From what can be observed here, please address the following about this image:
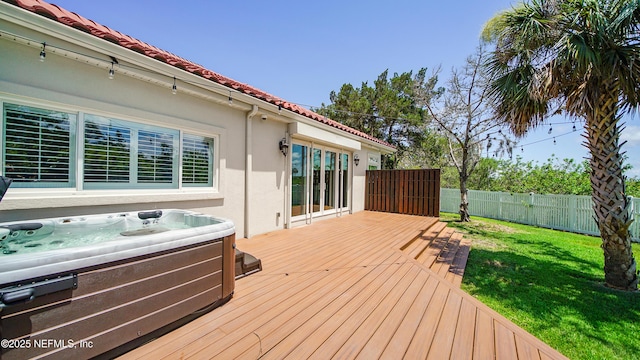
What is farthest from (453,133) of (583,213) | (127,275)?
(127,275)

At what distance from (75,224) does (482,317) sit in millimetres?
5367

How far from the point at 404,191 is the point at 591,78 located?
6467mm

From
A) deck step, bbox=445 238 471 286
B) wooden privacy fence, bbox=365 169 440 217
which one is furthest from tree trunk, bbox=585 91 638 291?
wooden privacy fence, bbox=365 169 440 217

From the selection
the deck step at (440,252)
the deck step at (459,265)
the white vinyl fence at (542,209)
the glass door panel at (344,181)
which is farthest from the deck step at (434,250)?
the white vinyl fence at (542,209)

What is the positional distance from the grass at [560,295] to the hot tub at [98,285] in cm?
461

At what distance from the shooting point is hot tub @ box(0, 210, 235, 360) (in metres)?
1.67

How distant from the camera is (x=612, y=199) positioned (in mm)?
Answer: 5031

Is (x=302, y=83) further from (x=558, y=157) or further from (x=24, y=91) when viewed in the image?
(x=558, y=157)

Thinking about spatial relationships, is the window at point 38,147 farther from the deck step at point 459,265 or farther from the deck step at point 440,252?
the deck step at point 459,265

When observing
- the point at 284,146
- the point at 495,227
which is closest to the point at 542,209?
the point at 495,227

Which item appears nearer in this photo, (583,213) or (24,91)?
(24,91)

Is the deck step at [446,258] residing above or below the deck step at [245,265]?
below

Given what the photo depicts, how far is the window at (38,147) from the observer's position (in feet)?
9.93

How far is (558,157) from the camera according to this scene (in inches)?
529
